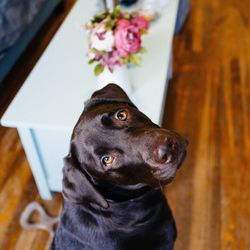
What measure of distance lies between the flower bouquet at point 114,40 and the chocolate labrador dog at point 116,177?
0.26 meters

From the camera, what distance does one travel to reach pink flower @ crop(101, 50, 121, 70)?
140 cm

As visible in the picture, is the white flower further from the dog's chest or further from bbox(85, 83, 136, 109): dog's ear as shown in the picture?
the dog's chest

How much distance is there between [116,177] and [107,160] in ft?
0.21

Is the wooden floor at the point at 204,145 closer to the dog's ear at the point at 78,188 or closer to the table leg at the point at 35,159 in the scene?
the table leg at the point at 35,159

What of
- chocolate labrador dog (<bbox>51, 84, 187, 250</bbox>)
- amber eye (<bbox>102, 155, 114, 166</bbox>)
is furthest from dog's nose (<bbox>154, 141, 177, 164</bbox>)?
amber eye (<bbox>102, 155, 114, 166</bbox>)

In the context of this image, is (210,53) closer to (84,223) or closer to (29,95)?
(29,95)

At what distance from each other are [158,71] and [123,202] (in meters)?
0.77

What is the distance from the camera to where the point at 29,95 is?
162cm

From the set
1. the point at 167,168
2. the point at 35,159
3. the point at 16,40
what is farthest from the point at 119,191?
the point at 16,40

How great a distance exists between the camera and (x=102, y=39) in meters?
1.36

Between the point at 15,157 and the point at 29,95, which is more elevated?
the point at 29,95

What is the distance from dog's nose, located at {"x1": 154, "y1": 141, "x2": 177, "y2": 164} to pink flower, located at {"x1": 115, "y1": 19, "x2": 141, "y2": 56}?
21.3 inches

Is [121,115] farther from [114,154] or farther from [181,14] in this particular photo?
[181,14]

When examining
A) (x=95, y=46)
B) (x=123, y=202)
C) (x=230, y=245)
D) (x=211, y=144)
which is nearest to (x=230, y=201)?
(x=230, y=245)
